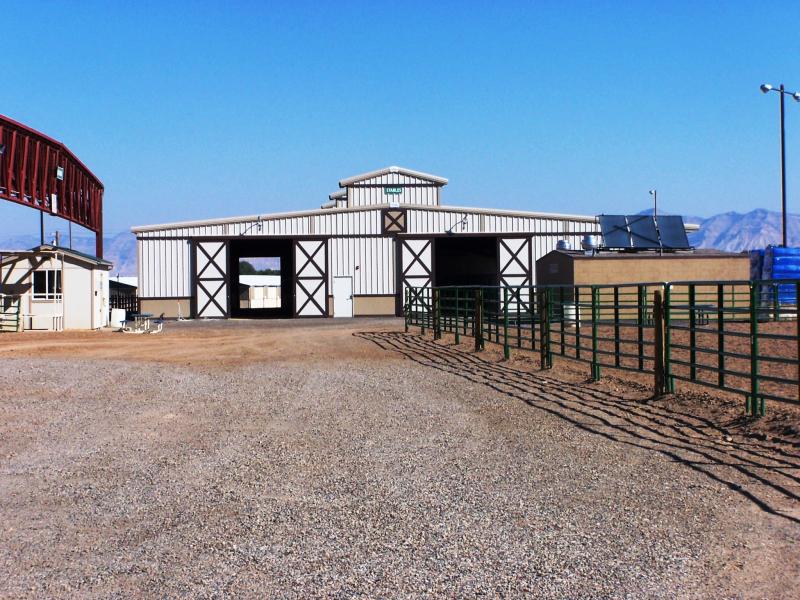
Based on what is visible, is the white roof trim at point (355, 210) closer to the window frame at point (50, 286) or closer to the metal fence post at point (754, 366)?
the window frame at point (50, 286)

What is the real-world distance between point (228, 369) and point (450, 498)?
949 centimetres

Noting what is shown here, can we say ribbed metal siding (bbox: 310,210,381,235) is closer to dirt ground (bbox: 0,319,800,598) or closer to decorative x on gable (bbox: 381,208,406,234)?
decorative x on gable (bbox: 381,208,406,234)

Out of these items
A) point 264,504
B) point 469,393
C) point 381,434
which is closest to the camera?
point 264,504

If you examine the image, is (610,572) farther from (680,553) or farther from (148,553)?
(148,553)

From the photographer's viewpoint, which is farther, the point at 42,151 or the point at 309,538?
the point at 42,151

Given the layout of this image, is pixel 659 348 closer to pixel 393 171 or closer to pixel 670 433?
pixel 670 433

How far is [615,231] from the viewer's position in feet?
103

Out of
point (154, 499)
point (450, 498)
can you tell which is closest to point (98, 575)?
point (154, 499)

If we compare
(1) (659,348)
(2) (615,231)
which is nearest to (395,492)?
(1) (659,348)

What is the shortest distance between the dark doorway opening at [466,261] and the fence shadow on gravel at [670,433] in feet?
87.9

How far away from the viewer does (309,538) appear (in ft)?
16.5

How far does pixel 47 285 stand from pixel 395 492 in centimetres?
2548

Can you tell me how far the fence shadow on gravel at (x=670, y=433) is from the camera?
6.18 metres

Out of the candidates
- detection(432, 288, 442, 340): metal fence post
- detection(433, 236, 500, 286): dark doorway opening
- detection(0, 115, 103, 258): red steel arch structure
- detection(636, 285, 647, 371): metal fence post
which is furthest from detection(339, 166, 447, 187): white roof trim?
detection(636, 285, 647, 371): metal fence post
